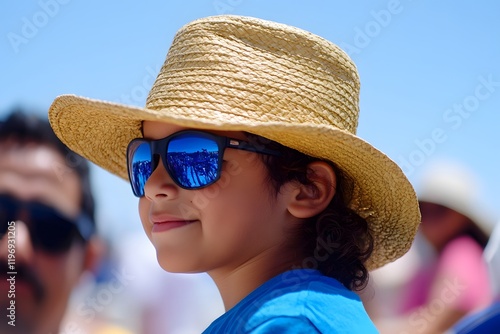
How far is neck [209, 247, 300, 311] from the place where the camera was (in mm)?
1548

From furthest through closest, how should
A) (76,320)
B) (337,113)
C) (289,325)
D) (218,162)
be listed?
(76,320)
(337,113)
(218,162)
(289,325)

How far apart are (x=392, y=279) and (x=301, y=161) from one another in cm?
238

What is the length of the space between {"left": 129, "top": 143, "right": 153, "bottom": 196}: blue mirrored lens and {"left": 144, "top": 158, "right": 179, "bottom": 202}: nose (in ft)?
0.12

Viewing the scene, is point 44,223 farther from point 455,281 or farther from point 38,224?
point 455,281

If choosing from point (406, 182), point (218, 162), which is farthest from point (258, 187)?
point (406, 182)

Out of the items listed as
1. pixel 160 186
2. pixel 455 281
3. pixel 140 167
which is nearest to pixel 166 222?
pixel 160 186

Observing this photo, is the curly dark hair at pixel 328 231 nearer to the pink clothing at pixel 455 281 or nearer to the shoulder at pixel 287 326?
the shoulder at pixel 287 326

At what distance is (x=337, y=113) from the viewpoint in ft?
5.48

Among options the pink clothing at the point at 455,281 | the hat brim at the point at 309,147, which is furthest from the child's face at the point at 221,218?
Answer: the pink clothing at the point at 455,281

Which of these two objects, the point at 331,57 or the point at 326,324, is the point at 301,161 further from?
the point at 326,324

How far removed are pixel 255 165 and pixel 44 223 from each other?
2.28m

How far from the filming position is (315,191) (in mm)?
1640

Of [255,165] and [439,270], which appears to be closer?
[255,165]

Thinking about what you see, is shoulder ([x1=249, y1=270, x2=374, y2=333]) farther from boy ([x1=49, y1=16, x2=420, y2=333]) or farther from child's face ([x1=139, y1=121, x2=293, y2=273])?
child's face ([x1=139, y1=121, x2=293, y2=273])
